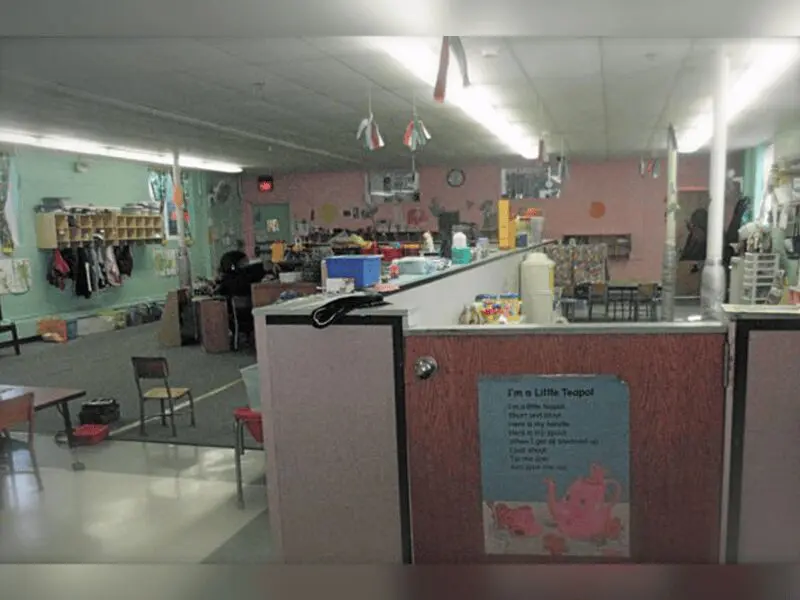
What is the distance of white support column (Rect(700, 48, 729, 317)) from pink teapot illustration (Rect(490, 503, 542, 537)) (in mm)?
3060

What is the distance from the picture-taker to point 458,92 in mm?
6262

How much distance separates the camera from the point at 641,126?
8.94 metres


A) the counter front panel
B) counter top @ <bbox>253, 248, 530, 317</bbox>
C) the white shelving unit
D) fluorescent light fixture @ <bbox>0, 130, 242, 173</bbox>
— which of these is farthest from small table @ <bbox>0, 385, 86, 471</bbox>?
the white shelving unit

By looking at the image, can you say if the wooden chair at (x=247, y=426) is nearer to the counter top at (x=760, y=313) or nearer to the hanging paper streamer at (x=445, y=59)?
the hanging paper streamer at (x=445, y=59)

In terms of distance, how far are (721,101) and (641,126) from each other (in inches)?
168

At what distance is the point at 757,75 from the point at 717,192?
1.61m

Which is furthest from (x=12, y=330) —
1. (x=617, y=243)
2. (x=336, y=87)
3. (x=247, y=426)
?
(x=617, y=243)

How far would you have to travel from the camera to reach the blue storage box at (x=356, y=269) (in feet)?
9.86

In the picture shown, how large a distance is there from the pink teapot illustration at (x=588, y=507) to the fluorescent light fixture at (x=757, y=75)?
3860 mm

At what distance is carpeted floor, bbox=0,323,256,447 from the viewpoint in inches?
211

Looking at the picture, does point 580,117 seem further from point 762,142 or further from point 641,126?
point 762,142

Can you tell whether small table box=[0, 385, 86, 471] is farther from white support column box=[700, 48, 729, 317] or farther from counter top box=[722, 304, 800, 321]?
white support column box=[700, 48, 729, 317]

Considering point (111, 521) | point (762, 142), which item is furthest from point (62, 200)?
point (762, 142)

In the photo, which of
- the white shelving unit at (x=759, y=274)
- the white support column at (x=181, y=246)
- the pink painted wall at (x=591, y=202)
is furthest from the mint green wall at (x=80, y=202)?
the white shelving unit at (x=759, y=274)
